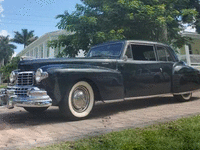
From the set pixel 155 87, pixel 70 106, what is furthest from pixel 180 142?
pixel 155 87

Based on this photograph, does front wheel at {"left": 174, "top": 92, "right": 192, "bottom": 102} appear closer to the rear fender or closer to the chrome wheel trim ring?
the rear fender

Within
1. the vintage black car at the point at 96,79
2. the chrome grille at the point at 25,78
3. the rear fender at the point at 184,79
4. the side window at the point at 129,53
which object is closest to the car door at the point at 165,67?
the vintage black car at the point at 96,79

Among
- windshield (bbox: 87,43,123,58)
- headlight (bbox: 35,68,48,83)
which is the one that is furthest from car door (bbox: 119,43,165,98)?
headlight (bbox: 35,68,48,83)

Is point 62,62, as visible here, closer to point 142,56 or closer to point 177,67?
point 142,56

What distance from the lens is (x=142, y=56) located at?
589 cm

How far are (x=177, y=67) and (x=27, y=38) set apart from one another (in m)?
60.7

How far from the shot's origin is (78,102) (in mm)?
4531

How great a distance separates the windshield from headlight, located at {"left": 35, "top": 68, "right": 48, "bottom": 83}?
1827mm

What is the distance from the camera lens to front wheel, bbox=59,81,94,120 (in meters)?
4.34

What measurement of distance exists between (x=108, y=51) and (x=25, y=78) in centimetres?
210

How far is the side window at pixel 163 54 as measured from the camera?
6355mm

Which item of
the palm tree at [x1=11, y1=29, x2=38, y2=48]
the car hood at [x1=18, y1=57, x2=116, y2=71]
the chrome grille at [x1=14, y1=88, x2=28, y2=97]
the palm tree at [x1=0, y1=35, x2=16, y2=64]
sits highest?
the palm tree at [x1=11, y1=29, x2=38, y2=48]

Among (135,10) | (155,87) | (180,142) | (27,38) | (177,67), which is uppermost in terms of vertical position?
(27,38)

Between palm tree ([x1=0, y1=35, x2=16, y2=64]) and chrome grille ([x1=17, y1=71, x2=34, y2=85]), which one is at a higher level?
palm tree ([x1=0, y1=35, x2=16, y2=64])
